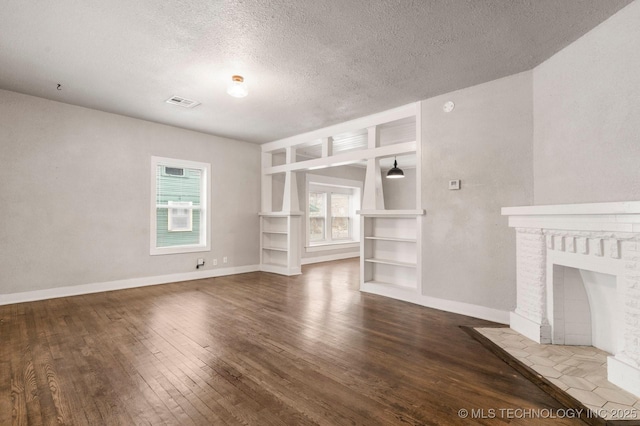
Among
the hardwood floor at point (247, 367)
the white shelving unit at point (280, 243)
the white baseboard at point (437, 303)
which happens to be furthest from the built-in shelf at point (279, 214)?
the hardwood floor at point (247, 367)

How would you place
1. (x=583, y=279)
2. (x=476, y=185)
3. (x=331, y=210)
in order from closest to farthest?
(x=583, y=279) → (x=476, y=185) → (x=331, y=210)

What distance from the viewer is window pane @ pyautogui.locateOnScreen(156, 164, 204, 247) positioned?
18.2 feet

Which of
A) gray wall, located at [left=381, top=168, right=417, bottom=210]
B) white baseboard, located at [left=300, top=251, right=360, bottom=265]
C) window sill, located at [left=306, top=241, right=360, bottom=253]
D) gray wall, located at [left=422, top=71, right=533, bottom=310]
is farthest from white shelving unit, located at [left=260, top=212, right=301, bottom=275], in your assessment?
gray wall, located at [left=381, top=168, right=417, bottom=210]

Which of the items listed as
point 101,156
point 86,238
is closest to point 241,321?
point 86,238

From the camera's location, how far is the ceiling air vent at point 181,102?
169 inches

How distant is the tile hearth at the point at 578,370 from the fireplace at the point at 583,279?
9 cm

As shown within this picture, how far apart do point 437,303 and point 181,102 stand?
4.78m

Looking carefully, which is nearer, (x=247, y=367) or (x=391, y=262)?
(x=247, y=367)

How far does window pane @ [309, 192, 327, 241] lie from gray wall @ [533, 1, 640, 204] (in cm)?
591

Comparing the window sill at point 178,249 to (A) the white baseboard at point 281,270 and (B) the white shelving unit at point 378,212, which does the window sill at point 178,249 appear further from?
(B) the white shelving unit at point 378,212

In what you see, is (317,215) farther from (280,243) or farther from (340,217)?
(280,243)

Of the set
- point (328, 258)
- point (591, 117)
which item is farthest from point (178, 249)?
point (591, 117)

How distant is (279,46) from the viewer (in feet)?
9.66

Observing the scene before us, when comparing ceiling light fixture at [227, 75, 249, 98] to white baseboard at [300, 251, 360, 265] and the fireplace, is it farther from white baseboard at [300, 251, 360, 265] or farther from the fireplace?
white baseboard at [300, 251, 360, 265]
